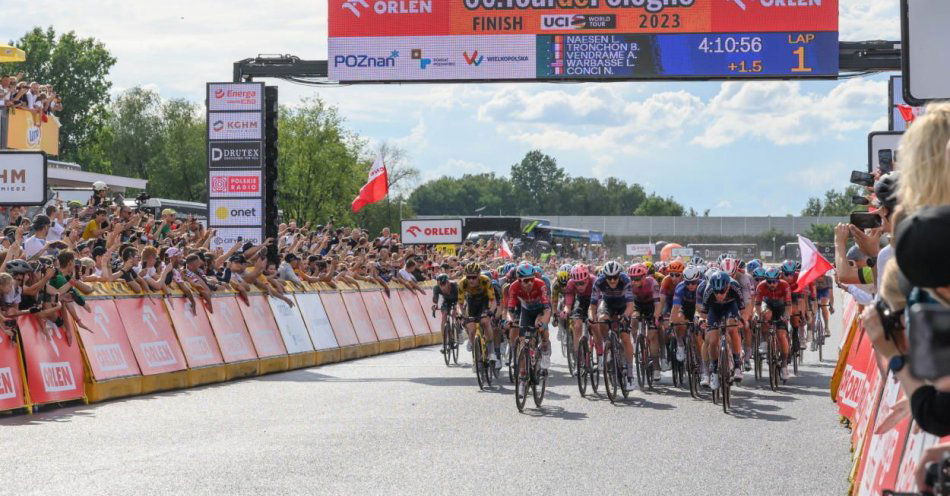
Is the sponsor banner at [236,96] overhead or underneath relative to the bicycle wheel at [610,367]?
overhead

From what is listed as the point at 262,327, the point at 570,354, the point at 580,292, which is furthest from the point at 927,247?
the point at 262,327

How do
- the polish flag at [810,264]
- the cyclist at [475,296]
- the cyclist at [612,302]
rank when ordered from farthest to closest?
1. the cyclist at [475,296]
2. the cyclist at [612,302]
3. the polish flag at [810,264]

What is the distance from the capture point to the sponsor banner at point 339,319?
23.8 m

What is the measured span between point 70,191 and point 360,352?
15700mm

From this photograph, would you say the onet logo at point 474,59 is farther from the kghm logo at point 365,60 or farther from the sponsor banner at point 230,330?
the sponsor banner at point 230,330

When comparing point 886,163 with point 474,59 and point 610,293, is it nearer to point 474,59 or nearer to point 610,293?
point 610,293

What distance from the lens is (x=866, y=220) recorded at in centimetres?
712

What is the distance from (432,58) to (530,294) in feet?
20.4

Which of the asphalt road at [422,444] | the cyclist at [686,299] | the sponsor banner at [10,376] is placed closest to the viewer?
the asphalt road at [422,444]

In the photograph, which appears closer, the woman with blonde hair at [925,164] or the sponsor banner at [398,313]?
the woman with blonde hair at [925,164]

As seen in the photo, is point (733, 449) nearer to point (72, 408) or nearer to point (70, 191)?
point (72, 408)

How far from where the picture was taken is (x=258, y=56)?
72.1ft

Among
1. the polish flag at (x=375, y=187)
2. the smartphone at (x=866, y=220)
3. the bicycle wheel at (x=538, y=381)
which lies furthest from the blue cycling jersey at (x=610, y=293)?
the polish flag at (x=375, y=187)

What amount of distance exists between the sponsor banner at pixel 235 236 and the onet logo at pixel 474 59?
486 cm
